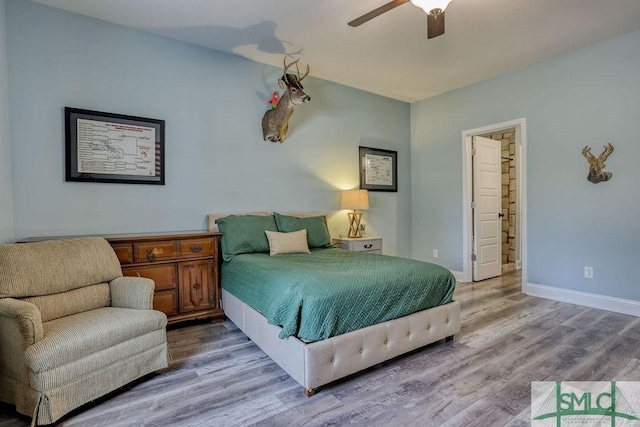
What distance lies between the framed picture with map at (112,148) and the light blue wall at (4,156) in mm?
359

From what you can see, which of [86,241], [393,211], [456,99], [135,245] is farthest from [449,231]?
[86,241]

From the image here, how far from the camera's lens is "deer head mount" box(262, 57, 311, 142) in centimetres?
337

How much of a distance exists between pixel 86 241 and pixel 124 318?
765 mm

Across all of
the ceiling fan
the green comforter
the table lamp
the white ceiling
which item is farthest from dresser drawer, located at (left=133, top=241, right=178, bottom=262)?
the ceiling fan

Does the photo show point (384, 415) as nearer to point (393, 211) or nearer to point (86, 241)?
point (86, 241)

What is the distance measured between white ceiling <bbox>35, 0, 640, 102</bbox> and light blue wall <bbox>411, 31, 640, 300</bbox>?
246 millimetres

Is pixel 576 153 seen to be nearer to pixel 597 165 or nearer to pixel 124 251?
pixel 597 165

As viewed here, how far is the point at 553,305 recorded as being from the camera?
351 centimetres

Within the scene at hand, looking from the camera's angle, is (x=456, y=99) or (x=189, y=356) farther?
(x=456, y=99)

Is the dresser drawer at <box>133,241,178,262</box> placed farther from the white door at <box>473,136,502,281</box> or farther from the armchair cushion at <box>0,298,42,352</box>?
the white door at <box>473,136,502,281</box>

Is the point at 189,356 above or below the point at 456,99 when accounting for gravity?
below

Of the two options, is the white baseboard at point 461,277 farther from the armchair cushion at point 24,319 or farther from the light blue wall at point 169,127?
the armchair cushion at point 24,319

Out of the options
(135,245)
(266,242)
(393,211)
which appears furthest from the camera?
(393,211)

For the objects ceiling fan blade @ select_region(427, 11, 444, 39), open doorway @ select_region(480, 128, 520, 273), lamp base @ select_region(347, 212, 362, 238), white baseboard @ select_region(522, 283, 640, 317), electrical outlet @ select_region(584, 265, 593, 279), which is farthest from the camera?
open doorway @ select_region(480, 128, 520, 273)
